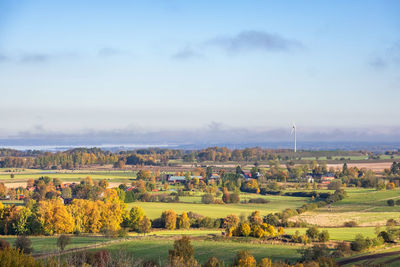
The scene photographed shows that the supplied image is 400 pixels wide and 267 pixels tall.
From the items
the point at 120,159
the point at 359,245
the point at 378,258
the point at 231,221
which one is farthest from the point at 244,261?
the point at 120,159

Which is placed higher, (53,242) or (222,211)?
(222,211)

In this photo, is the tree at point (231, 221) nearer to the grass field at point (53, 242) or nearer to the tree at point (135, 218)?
the tree at point (135, 218)

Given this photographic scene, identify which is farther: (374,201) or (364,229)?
(374,201)

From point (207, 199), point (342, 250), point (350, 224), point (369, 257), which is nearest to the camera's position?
point (369, 257)

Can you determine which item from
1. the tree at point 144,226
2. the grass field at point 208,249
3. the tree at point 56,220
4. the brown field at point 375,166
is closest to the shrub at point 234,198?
the tree at point 144,226

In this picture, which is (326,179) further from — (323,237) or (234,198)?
(323,237)

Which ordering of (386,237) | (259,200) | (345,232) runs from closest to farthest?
1. (386,237)
2. (345,232)
3. (259,200)

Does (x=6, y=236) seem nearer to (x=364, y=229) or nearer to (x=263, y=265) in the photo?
(x=263, y=265)

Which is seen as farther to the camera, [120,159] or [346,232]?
[120,159]

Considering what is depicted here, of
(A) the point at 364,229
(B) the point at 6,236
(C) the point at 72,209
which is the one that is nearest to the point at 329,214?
(A) the point at 364,229
